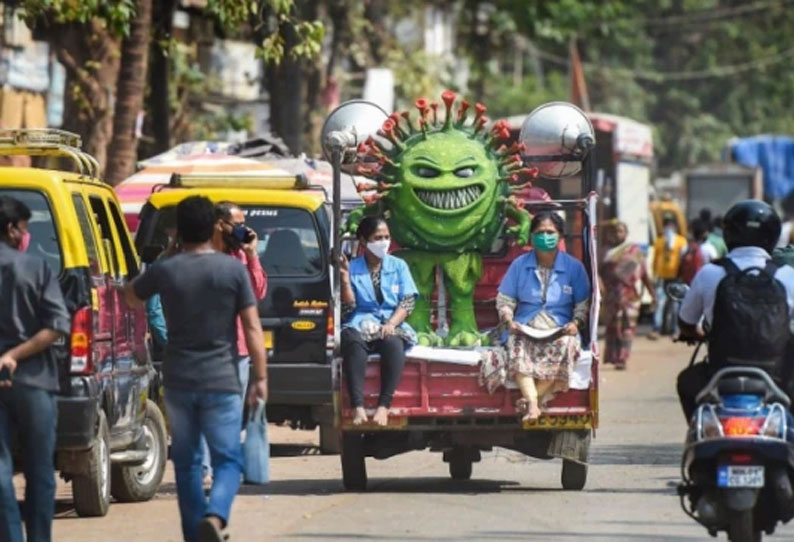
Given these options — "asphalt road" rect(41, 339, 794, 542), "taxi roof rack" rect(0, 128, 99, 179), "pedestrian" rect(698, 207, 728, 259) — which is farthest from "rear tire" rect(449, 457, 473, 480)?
"pedestrian" rect(698, 207, 728, 259)

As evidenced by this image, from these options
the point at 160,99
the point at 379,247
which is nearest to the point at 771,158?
the point at 160,99

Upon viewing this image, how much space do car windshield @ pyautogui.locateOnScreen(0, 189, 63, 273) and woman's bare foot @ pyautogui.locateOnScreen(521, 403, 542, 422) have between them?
3198mm

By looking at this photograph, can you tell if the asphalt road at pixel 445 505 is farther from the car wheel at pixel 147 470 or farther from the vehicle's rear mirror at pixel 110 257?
the vehicle's rear mirror at pixel 110 257

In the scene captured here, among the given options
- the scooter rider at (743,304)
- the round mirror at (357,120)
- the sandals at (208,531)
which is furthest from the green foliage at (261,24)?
the sandals at (208,531)

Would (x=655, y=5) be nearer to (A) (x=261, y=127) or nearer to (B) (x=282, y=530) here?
(A) (x=261, y=127)

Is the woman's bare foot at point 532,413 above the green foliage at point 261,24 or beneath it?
beneath

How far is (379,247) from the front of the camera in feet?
42.8

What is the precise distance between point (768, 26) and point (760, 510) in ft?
182

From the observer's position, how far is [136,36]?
20516 mm

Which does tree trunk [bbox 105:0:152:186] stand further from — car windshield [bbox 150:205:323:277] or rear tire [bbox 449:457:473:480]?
rear tire [bbox 449:457:473:480]

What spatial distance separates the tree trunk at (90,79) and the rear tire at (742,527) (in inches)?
528

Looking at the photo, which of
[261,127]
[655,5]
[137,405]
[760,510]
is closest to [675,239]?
[261,127]

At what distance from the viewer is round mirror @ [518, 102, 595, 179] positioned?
1372cm

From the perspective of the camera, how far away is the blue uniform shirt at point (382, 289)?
13.0 m
